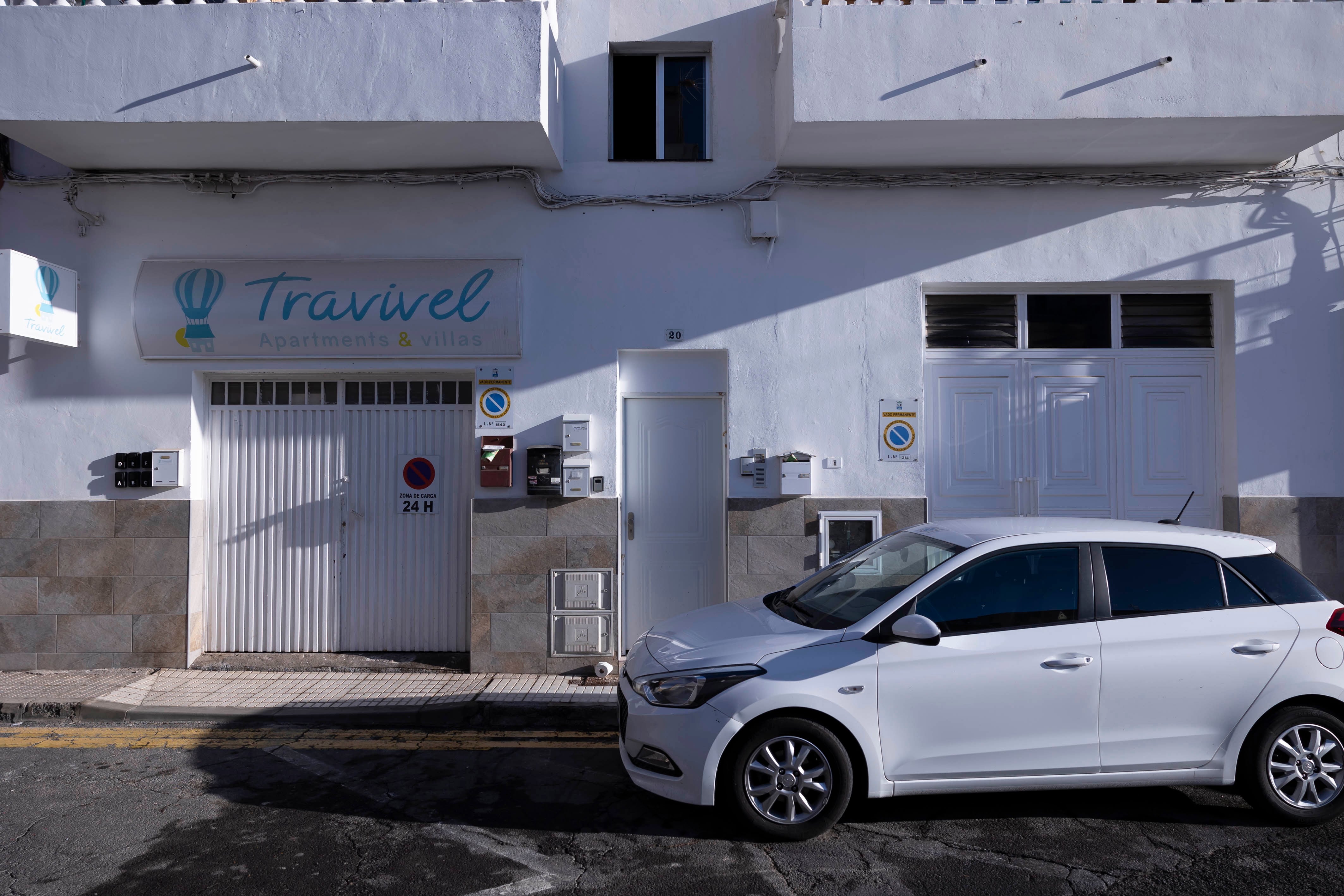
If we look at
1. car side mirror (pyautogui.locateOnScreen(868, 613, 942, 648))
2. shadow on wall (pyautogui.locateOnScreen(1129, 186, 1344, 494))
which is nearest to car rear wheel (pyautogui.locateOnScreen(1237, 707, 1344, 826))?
car side mirror (pyautogui.locateOnScreen(868, 613, 942, 648))

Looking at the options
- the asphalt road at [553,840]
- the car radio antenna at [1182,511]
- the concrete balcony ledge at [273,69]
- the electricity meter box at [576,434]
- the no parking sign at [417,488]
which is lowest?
the asphalt road at [553,840]

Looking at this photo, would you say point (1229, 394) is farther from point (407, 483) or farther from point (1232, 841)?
point (407, 483)

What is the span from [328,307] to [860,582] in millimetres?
5458

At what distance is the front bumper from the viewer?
4.20m

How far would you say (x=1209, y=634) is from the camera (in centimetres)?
445

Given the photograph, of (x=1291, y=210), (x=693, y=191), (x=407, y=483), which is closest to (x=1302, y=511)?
(x=1291, y=210)

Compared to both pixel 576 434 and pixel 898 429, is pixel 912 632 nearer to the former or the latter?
pixel 898 429

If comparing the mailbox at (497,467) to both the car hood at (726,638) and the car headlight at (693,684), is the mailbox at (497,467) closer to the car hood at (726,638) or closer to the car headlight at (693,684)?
the car hood at (726,638)

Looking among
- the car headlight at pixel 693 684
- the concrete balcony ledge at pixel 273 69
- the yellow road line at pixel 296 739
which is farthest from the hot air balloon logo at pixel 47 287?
the car headlight at pixel 693 684

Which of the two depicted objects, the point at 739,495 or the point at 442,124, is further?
the point at 739,495

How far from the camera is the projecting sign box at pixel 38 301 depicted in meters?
6.95

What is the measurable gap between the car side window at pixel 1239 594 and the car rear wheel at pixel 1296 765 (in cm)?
58

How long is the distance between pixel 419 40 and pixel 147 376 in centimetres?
400

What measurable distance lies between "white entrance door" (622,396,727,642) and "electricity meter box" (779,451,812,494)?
24.4 inches
